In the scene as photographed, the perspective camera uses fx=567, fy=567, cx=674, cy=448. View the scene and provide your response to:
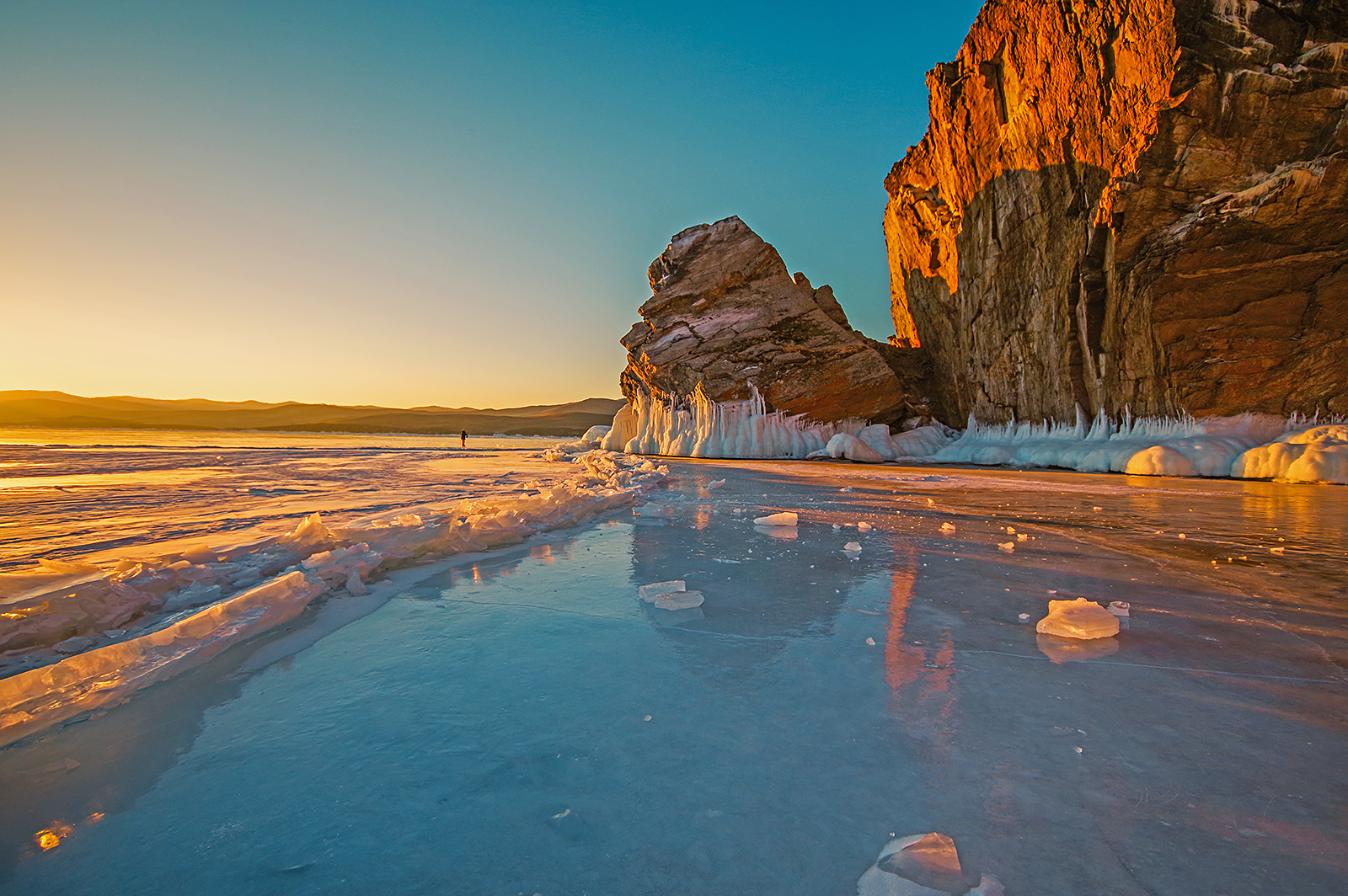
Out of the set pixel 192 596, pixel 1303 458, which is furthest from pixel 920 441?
pixel 192 596

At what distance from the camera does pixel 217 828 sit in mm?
1165

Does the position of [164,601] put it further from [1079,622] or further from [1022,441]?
[1022,441]

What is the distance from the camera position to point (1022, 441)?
62.6 feet

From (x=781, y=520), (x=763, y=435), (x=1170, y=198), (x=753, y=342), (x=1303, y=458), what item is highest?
(x=1170, y=198)

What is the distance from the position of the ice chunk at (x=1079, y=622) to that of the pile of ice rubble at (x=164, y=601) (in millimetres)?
3376

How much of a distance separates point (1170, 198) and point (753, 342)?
13149mm

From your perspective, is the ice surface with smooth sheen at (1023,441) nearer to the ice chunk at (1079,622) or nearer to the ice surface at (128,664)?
the ice chunk at (1079,622)

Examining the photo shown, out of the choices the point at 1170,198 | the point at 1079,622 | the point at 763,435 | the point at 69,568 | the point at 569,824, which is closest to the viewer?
the point at 569,824

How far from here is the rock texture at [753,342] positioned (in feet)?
73.8

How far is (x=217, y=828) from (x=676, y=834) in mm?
943

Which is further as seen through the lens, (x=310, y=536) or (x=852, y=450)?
(x=852, y=450)

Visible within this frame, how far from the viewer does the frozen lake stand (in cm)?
108

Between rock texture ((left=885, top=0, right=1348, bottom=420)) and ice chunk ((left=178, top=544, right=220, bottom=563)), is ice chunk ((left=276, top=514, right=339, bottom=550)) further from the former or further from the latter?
rock texture ((left=885, top=0, right=1348, bottom=420))

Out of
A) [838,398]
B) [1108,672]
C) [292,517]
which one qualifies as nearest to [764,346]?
[838,398]
